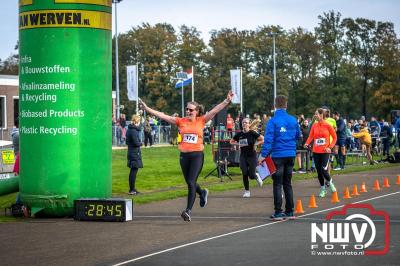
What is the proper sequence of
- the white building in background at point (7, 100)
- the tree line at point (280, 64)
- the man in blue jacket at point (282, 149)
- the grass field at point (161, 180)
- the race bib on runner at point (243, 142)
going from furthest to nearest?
1. the tree line at point (280, 64)
2. the white building in background at point (7, 100)
3. the grass field at point (161, 180)
4. the race bib on runner at point (243, 142)
5. the man in blue jacket at point (282, 149)

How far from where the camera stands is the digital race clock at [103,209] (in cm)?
1459

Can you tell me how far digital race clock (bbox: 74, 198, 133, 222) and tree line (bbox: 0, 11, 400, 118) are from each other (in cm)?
6941

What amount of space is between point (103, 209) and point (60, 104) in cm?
228

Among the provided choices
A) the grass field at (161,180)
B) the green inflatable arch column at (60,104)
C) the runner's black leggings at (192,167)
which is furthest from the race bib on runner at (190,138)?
the grass field at (161,180)

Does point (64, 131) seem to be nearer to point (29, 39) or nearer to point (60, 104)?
point (60, 104)

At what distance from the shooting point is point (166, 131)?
57.0 m

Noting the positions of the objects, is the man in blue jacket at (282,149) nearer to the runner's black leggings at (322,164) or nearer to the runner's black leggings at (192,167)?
the runner's black leggings at (192,167)

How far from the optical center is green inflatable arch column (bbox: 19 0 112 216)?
615 inches

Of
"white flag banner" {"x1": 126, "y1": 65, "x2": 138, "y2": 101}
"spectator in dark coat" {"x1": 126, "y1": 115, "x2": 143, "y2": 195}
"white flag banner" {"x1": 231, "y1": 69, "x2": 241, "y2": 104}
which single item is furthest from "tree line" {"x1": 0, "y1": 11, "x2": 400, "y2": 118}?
"spectator in dark coat" {"x1": 126, "y1": 115, "x2": 143, "y2": 195}

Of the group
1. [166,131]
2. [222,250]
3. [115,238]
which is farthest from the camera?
[166,131]

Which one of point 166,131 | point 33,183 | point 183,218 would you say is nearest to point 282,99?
point 183,218

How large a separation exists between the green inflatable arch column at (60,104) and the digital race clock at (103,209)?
2.17 feet

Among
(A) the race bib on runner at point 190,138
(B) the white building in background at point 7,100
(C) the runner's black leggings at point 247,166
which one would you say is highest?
(B) the white building in background at point 7,100

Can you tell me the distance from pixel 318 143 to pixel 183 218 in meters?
5.60
